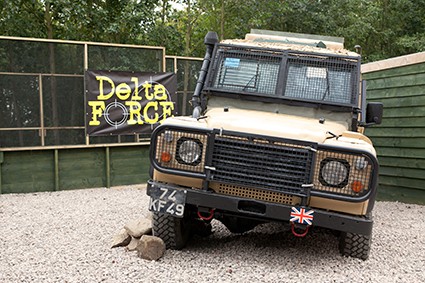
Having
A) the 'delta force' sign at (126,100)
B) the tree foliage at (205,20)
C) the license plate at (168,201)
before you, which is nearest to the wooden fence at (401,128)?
the 'delta force' sign at (126,100)

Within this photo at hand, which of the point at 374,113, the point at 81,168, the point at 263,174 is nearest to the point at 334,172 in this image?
the point at 263,174

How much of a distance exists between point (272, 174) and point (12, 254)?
2581mm

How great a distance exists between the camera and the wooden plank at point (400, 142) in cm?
805

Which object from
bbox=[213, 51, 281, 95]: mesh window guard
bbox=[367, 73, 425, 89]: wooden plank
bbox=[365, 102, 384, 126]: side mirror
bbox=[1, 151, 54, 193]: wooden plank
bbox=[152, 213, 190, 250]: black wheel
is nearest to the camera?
bbox=[152, 213, 190, 250]: black wheel

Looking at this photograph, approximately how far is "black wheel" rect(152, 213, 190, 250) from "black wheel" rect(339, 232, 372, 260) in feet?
5.03

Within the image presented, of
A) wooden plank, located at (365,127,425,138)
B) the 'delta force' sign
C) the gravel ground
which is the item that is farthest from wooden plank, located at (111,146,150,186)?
wooden plank, located at (365,127,425,138)

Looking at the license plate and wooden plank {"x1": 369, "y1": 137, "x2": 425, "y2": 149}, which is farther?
→ wooden plank {"x1": 369, "y1": 137, "x2": 425, "y2": 149}

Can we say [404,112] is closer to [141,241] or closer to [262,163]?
[262,163]

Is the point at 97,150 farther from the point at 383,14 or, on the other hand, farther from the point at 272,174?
the point at 383,14

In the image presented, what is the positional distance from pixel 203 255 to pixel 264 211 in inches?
33.9

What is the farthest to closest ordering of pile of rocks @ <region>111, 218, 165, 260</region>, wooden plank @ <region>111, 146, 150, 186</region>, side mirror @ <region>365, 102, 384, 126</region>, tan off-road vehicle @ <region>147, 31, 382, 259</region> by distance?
wooden plank @ <region>111, 146, 150, 186</region> → side mirror @ <region>365, 102, 384, 126</region> → pile of rocks @ <region>111, 218, 165, 260</region> → tan off-road vehicle @ <region>147, 31, 382, 259</region>

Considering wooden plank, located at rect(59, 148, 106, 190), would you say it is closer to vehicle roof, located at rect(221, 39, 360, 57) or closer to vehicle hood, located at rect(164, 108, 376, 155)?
vehicle roof, located at rect(221, 39, 360, 57)

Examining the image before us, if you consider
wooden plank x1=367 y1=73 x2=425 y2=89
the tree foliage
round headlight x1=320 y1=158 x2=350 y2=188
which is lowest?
round headlight x1=320 y1=158 x2=350 y2=188

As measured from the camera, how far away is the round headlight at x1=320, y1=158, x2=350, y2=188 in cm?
406
